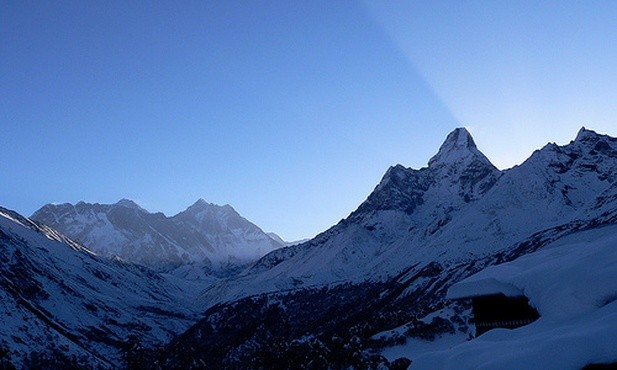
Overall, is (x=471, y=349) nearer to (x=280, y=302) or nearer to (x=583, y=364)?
(x=583, y=364)

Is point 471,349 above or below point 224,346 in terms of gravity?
above

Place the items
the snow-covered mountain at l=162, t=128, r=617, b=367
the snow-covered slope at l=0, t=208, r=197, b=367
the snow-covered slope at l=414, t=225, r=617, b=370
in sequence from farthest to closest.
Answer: the snow-covered mountain at l=162, t=128, r=617, b=367
the snow-covered slope at l=0, t=208, r=197, b=367
the snow-covered slope at l=414, t=225, r=617, b=370

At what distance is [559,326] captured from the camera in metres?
14.3

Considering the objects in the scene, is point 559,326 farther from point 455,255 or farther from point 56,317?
point 56,317

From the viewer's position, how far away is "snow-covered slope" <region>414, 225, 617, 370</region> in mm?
11219

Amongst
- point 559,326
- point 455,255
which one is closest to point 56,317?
point 455,255

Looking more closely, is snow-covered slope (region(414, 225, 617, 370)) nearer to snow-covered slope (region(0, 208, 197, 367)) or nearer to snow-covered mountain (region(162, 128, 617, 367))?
snow-covered mountain (region(162, 128, 617, 367))

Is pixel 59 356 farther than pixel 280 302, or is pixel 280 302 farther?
pixel 280 302

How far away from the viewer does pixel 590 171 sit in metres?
182

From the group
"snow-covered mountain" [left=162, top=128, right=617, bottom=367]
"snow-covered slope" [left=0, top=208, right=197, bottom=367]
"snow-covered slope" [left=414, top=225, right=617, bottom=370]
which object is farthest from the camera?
"snow-covered mountain" [left=162, top=128, right=617, bottom=367]

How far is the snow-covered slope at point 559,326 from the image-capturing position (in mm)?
11219

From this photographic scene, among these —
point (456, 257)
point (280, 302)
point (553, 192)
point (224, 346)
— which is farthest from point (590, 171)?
point (224, 346)

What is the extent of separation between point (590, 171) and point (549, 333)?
190671 millimetres

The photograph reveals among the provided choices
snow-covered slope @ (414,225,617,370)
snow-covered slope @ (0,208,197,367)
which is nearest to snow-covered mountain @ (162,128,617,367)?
snow-covered slope @ (0,208,197,367)
